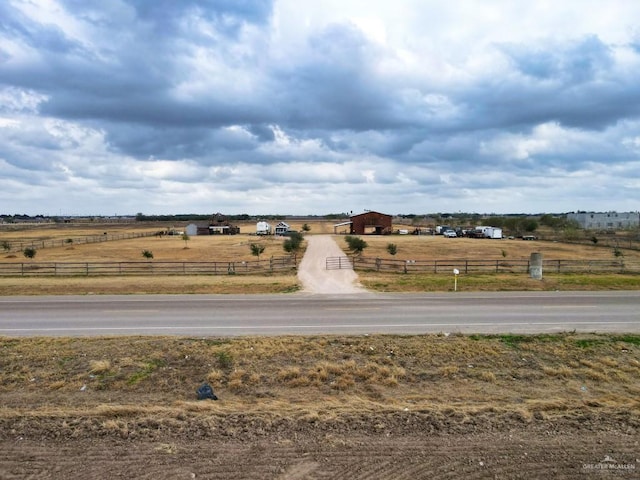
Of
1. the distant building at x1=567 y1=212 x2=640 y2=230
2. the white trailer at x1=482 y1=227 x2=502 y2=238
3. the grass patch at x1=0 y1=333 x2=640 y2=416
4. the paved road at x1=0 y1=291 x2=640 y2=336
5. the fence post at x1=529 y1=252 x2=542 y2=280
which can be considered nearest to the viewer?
the grass patch at x1=0 y1=333 x2=640 y2=416

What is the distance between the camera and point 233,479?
596 centimetres

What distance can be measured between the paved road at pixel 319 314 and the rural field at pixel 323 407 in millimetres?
1665

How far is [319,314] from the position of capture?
1709 cm

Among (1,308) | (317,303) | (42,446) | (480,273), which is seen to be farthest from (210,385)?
(480,273)

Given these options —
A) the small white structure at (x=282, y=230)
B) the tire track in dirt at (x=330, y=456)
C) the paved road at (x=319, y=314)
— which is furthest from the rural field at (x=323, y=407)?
the small white structure at (x=282, y=230)

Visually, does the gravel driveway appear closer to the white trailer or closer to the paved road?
the paved road

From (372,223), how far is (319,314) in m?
81.4

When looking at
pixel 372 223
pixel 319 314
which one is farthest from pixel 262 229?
pixel 319 314

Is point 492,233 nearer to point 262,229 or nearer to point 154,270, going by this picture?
point 262,229

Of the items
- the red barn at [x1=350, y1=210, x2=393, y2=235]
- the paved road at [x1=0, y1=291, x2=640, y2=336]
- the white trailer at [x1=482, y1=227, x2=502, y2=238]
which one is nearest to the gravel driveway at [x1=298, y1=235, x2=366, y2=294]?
the paved road at [x1=0, y1=291, x2=640, y2=336]

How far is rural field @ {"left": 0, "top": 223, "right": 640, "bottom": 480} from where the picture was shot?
632 centimetres

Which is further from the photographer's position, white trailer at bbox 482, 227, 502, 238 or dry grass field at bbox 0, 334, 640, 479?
white trailer at bbox 482, 227, 502, 238

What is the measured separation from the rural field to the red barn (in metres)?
84.2

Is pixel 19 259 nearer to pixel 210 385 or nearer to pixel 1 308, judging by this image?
pixel 1 308
